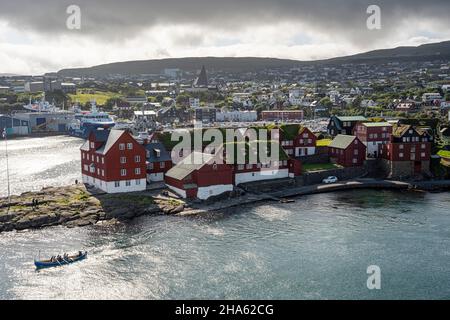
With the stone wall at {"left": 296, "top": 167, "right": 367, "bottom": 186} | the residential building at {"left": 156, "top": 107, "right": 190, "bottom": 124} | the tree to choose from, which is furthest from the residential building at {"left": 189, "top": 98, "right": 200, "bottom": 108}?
the stone wall at {"left": 296, "top": 167, "right": 367, "bottom": 186}

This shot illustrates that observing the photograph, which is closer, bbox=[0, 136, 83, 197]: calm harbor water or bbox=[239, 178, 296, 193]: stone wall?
bbox=[239, 178, 296, 193]: stone wall

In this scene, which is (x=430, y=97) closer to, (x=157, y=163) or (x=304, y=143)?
(x=304, y=143)

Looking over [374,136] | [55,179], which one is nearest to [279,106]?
[374,136]

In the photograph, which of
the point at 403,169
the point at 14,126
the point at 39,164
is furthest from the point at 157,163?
the point at 14,126

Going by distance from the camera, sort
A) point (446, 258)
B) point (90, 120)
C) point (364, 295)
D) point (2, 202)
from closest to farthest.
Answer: point (364, 295), point (446, 258), point (2, 202), point (90, 120)

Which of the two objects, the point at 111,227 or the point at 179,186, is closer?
the point at 111,227

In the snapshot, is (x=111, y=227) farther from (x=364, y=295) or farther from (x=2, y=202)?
(x=364, y=295)

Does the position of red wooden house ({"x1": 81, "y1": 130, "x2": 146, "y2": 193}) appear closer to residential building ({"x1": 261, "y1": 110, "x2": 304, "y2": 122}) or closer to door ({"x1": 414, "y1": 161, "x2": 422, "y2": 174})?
door ({"x1": 414, "y1": 161, "x2": 422, "y2": 174})

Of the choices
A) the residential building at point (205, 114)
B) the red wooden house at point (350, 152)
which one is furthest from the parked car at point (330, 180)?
the residential building at point (205, 114)
